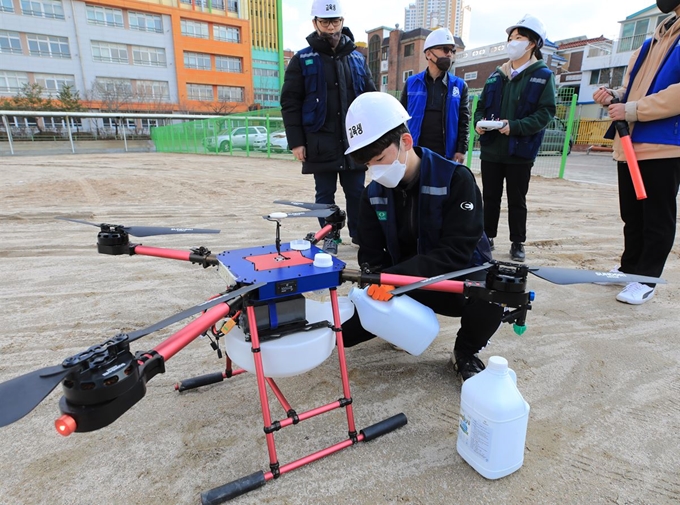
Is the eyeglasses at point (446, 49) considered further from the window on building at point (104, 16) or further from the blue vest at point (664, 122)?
the window on building at point (104, 16)

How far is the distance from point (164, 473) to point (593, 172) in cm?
1372

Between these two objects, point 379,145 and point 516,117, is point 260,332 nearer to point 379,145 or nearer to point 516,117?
point 379,145

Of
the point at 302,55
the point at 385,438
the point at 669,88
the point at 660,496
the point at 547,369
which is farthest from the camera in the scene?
the point at 302,55

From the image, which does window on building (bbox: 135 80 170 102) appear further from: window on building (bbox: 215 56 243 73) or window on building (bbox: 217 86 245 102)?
window on building (bbox: 215 56 243 73)

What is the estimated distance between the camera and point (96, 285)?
343cm

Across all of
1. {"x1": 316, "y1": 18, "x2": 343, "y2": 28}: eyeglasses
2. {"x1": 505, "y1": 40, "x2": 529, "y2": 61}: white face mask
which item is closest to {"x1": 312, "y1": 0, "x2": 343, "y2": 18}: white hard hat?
{"x1": 316, "y1": 18, "x2": 343, "y2": 28}: eyeglasses

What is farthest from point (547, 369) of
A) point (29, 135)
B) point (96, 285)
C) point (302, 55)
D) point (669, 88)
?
point (29, 135)

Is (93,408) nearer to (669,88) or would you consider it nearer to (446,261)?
(446,261)

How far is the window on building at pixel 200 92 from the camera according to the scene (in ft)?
136

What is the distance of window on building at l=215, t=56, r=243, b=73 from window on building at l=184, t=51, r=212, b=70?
3.55ft

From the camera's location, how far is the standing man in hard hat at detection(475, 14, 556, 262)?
3562 mm

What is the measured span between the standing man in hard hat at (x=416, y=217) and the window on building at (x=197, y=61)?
4571 cm

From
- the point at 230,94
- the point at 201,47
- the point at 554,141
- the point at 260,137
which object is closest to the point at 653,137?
the point at 554,141

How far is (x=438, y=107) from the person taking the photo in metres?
4.04
